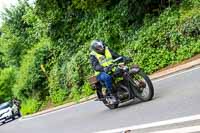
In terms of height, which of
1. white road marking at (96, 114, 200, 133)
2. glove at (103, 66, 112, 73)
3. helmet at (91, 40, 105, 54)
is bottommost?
white road marking at (96, 114, 200, 133)

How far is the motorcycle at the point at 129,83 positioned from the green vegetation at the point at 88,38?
5.12m

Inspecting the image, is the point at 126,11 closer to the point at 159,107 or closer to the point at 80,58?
the point at 80,58

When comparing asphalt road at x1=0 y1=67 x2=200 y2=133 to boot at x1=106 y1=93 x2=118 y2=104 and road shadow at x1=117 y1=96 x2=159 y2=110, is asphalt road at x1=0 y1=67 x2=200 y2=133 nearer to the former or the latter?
road shadow at x1=117 y1=96 x2=159 y2=110

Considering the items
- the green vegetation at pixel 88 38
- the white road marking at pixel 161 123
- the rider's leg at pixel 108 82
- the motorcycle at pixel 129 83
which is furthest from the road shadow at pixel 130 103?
the green vegetation at pixel 88 38

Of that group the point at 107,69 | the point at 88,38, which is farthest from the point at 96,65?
the point at 88,38

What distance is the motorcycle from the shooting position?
1140 centimetres

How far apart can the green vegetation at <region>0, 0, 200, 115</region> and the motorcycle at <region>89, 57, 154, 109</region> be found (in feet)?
16.8

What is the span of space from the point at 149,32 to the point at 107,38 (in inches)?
125

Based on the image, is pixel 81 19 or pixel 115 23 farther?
pixel 81 19

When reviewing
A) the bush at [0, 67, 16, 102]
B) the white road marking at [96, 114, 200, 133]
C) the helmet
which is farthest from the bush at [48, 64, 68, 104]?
the bush at [0, 67, 16, 102]

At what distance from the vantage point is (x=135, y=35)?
2022 centimetres

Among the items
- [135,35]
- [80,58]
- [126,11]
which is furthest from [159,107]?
[80,58]

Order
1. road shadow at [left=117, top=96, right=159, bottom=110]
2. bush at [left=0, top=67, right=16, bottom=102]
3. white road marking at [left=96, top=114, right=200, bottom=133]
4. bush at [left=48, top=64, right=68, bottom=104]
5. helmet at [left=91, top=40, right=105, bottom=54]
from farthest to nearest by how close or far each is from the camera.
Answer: bush at [left=0, top=67, right=16, bottom=102] → bush at [left=48, top=64, right=68, bottom=104] → helmet at [left=91, top=40, right=105, bottom=54] → road shadow at [left=117, top=96, right=159, bottom=110] → white road marking at [left=96, top=114, right=200, bottom=133]

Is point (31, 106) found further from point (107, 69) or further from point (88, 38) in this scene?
point (107, 69)
